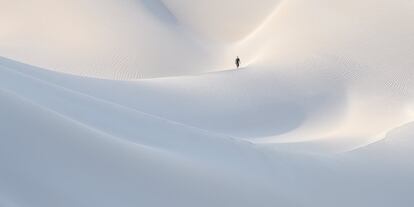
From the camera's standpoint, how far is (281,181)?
7.44 meters

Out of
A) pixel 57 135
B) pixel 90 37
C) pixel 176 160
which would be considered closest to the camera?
pixel 57 135

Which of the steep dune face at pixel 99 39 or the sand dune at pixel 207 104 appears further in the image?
the steep dune face at pixel 99 39

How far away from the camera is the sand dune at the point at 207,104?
6.45m

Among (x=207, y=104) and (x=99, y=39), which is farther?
(x=99, y=39)

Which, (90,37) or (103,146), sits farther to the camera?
(90,37)

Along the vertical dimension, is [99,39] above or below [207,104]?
above

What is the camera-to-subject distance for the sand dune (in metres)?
6.45

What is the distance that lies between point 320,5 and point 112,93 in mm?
6954

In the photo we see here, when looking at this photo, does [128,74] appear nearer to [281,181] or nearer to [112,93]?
[112,93]

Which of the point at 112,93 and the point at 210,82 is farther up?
the point at 210,82

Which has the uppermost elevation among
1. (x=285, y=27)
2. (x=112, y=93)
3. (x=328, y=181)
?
(x=285, y=27)

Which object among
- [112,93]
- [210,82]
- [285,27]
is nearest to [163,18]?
[285,27]

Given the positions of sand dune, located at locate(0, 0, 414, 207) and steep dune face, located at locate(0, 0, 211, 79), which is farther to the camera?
steep dune face, located at locate(0, 0, 211, 79)

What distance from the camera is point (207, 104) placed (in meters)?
11.8
